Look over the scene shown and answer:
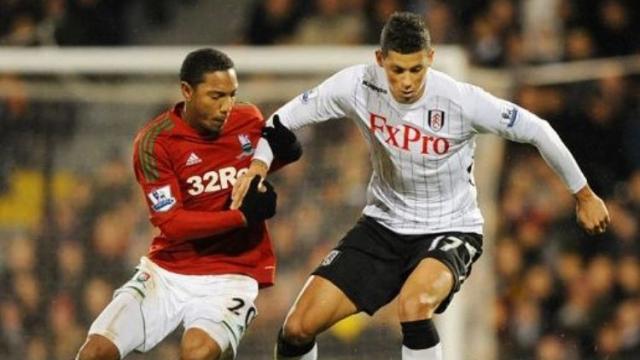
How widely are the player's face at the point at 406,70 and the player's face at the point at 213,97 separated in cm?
66

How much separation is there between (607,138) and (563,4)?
1.40 metres

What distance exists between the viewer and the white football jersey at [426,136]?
6727mm

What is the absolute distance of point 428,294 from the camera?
6617 mm

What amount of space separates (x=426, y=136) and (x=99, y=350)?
1613 millimetres

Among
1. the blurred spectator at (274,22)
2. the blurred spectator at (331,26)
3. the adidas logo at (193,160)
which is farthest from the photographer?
the blurred spectator at (274,22)

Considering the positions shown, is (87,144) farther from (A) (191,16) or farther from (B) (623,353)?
(A) (191,16)

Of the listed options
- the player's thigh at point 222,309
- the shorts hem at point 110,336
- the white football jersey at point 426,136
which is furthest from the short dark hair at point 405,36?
the shorts hem at point 110,336

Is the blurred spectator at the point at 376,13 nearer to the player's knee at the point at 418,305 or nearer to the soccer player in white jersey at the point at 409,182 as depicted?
the soccer player in white jersey at the point at 409,182

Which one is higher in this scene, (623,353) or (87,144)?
(87,144)

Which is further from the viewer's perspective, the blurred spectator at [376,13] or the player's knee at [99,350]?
the blurred spectator at [376,13]

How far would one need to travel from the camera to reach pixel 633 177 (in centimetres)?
1114

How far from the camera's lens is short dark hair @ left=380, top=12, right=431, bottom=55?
656 centimetres

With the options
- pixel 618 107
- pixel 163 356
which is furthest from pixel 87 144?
pixel 618 107

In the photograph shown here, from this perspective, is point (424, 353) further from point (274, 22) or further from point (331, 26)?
point (274, 22)
